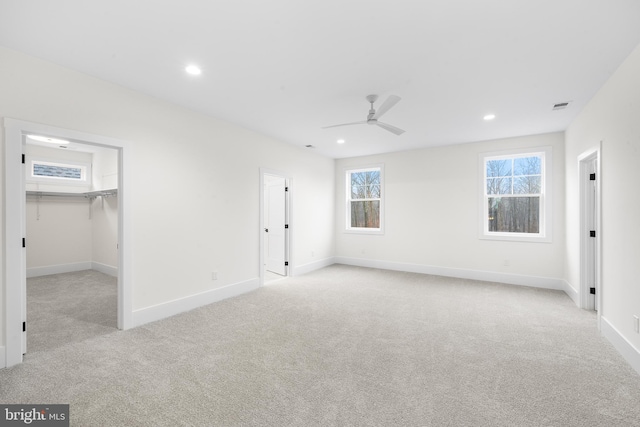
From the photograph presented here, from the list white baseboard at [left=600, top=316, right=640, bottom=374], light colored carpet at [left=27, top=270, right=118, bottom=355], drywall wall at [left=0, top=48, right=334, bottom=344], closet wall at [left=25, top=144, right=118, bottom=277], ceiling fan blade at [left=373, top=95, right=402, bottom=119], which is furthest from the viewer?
closet wall at [left=25, top=144, right=118, bottom=277]

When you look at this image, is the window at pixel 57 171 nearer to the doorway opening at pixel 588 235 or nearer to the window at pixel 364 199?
the window at pixel 364 199

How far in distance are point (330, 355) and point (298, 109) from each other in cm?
302

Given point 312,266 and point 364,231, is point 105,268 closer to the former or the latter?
A: point 312,266

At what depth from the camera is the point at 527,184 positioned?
5375mm

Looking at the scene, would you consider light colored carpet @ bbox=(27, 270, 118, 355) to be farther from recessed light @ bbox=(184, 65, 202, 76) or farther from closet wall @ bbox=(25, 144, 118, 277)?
recessed light @ bbox=(184, 65, 202, 76)

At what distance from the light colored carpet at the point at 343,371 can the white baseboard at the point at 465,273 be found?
1.24 m

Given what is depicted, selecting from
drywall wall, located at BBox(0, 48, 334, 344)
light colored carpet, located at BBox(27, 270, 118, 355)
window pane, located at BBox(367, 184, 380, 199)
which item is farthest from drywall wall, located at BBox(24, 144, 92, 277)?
window pane, located at BBox(367, 184, 380, 199)

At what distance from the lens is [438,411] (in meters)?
1.94

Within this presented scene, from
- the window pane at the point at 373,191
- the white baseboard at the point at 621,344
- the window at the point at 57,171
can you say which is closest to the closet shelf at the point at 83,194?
the window at the point at 57,171

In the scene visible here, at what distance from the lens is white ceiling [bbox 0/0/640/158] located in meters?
2.01

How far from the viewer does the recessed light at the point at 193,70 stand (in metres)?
2.80

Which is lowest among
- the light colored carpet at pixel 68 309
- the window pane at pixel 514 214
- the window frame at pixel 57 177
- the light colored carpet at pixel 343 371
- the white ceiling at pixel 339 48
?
the light colored carpet at pixel 343 371

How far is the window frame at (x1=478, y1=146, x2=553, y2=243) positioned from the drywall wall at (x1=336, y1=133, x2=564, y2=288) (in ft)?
0.24

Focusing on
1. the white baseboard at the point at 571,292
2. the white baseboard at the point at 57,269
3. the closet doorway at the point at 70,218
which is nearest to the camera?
the white baseboard at the point at 571,292
